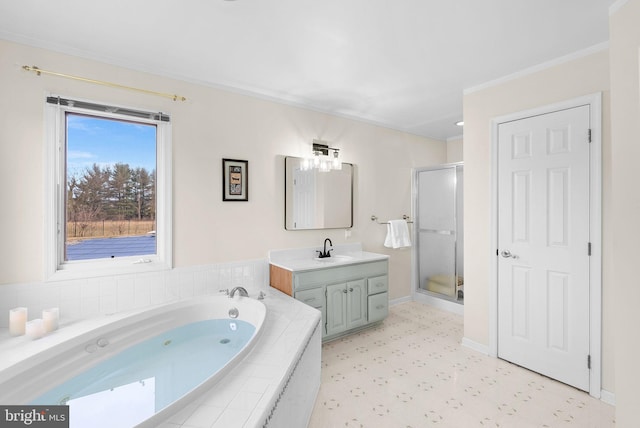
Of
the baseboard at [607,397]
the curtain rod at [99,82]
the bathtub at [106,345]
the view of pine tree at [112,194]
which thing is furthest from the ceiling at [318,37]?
the baseboard at [607,397]

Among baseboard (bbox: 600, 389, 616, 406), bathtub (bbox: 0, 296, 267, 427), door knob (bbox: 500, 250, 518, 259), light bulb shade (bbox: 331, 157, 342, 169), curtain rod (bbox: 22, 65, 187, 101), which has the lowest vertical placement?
baseboard (bbox: 600, 389, 616, 406)

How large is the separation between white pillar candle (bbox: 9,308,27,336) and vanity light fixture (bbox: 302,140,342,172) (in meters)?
2.50

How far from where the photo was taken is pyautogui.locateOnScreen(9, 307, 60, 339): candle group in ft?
6.10

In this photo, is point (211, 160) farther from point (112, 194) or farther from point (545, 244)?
point (545, 244)

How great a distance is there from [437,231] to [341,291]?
1870 mm

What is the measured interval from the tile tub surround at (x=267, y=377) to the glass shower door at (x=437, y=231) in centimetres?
243

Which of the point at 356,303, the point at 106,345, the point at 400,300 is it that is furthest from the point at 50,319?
the point at 400,300

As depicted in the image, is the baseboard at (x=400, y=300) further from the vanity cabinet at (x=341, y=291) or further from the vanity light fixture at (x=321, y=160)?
the vanity light fixture at (x=321, y=160)

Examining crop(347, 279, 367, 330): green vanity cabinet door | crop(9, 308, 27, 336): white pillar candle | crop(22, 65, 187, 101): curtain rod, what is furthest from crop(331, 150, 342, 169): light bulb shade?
crop(9, 308, 27, 336): white pillar candle

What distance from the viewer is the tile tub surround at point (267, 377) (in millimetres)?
1187

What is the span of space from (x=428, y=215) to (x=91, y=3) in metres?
4.03

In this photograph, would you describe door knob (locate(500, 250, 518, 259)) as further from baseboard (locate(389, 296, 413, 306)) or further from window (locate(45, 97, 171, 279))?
window (locate(45, 97, 171, 279))

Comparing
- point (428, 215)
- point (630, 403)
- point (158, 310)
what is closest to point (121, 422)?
point (158, 310)

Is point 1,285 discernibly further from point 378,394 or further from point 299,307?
point 378,394
